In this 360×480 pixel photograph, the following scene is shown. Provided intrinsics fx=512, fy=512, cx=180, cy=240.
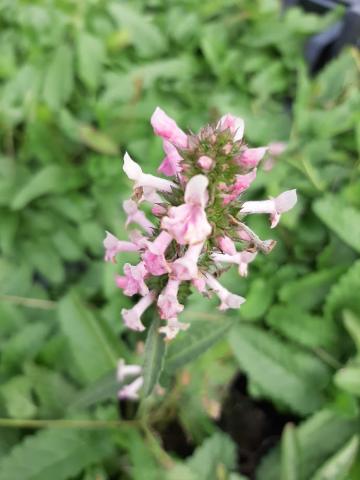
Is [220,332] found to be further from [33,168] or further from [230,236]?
[33,168]

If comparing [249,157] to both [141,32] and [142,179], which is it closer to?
[142,179]

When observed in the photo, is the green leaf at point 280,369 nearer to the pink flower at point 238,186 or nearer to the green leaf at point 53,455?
the green leaf at point 53,455

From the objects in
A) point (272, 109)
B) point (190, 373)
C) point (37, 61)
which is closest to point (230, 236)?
point (190, 373)

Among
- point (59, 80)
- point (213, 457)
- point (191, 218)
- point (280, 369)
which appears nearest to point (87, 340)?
point (213, 457)

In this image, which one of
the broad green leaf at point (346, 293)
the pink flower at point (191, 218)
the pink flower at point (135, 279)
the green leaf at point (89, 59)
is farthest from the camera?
the green leaf at point (89, 59)

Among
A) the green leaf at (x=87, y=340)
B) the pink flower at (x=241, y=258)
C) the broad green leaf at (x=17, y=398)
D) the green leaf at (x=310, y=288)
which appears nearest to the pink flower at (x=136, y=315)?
the pink flower at (x=241, y=258)
